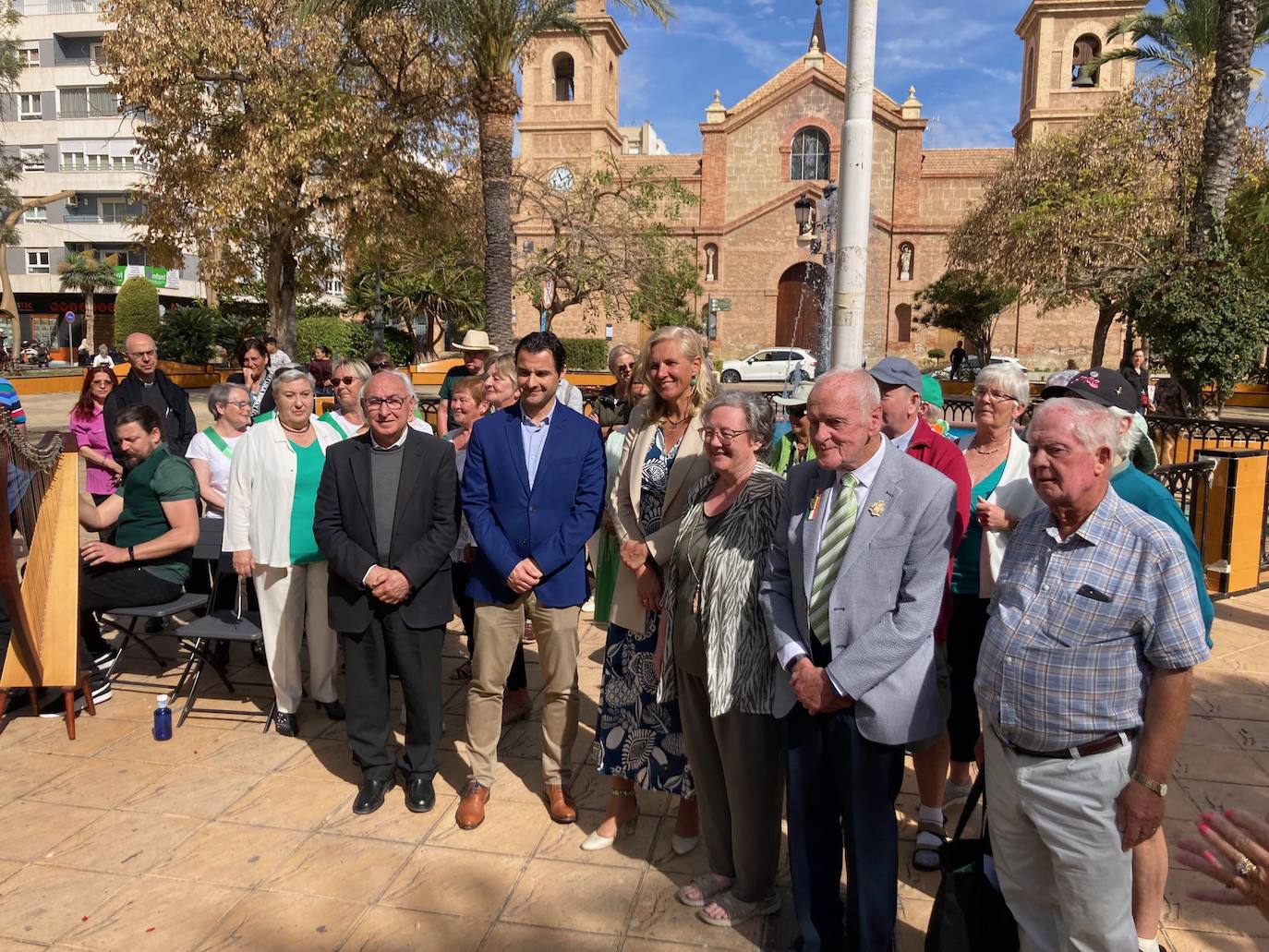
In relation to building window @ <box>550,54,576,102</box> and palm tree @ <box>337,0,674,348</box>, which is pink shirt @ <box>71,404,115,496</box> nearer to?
palm tree @ <box>337,0,674,348</box>

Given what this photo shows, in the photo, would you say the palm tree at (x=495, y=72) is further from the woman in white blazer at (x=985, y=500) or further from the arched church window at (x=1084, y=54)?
the arched church window at (x=1084, y=54)

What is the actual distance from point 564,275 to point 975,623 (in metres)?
18.3

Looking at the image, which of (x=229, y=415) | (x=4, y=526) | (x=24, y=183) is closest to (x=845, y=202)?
(x=229, y=415)

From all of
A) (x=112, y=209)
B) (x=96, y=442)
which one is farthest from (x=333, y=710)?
(x=112, y=209)

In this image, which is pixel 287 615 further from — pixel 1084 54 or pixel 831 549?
pixel 1084 54

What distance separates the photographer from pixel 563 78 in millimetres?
41312

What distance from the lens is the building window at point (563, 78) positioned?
40.5 meters

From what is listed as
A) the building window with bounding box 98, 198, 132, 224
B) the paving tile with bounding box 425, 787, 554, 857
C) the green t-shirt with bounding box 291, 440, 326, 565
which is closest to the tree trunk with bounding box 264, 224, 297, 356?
the green t-shirt with bounding box 291, 440, 326, 565

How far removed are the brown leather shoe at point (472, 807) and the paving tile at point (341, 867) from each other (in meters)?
0.25

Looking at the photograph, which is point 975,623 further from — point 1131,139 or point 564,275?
point 1131,139

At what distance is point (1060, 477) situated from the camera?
2338 mm

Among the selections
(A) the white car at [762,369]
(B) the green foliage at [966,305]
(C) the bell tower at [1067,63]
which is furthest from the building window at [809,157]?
(A) the white car at [762,369]

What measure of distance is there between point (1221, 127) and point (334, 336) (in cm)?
2869

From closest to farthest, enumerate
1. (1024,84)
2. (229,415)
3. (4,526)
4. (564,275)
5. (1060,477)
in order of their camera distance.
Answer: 1. (1060,477)
2. (4,526)
3. (229,415)
4. (564,275)
5. (1024,84)
